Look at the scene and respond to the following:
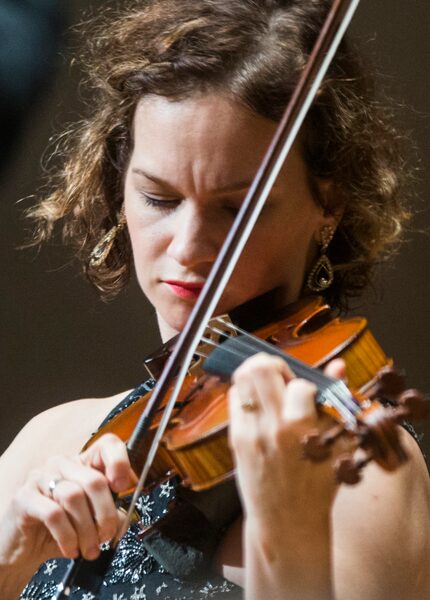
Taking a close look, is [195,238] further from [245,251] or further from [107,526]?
[107,526]

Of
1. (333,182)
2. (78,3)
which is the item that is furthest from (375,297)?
(78,3)

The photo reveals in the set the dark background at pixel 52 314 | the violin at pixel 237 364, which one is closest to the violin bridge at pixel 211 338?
the violin at pixel 237 364

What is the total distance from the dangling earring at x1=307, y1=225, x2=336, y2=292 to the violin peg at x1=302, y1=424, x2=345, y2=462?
0.40 meters

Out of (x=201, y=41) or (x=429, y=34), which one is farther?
(x=429, y=34)

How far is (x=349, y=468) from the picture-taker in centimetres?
61

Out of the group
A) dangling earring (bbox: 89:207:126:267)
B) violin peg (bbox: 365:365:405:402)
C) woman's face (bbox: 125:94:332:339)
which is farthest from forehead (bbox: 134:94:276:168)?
violin peg (bbox: 365:365:405:402)

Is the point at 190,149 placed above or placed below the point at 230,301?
above

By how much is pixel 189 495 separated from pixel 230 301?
0.61ft

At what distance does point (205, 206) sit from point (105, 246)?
0.91 feet

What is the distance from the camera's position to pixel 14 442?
1225 mm

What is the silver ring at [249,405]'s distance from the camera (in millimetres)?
654

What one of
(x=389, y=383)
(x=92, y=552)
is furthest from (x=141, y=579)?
(x=389, y=383)

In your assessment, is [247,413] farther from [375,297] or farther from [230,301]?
[375,297]

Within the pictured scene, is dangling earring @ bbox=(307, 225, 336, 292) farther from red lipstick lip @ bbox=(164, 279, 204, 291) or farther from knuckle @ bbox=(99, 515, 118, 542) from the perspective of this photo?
knuckle @ bbox=(99, 515, 118, 542)
